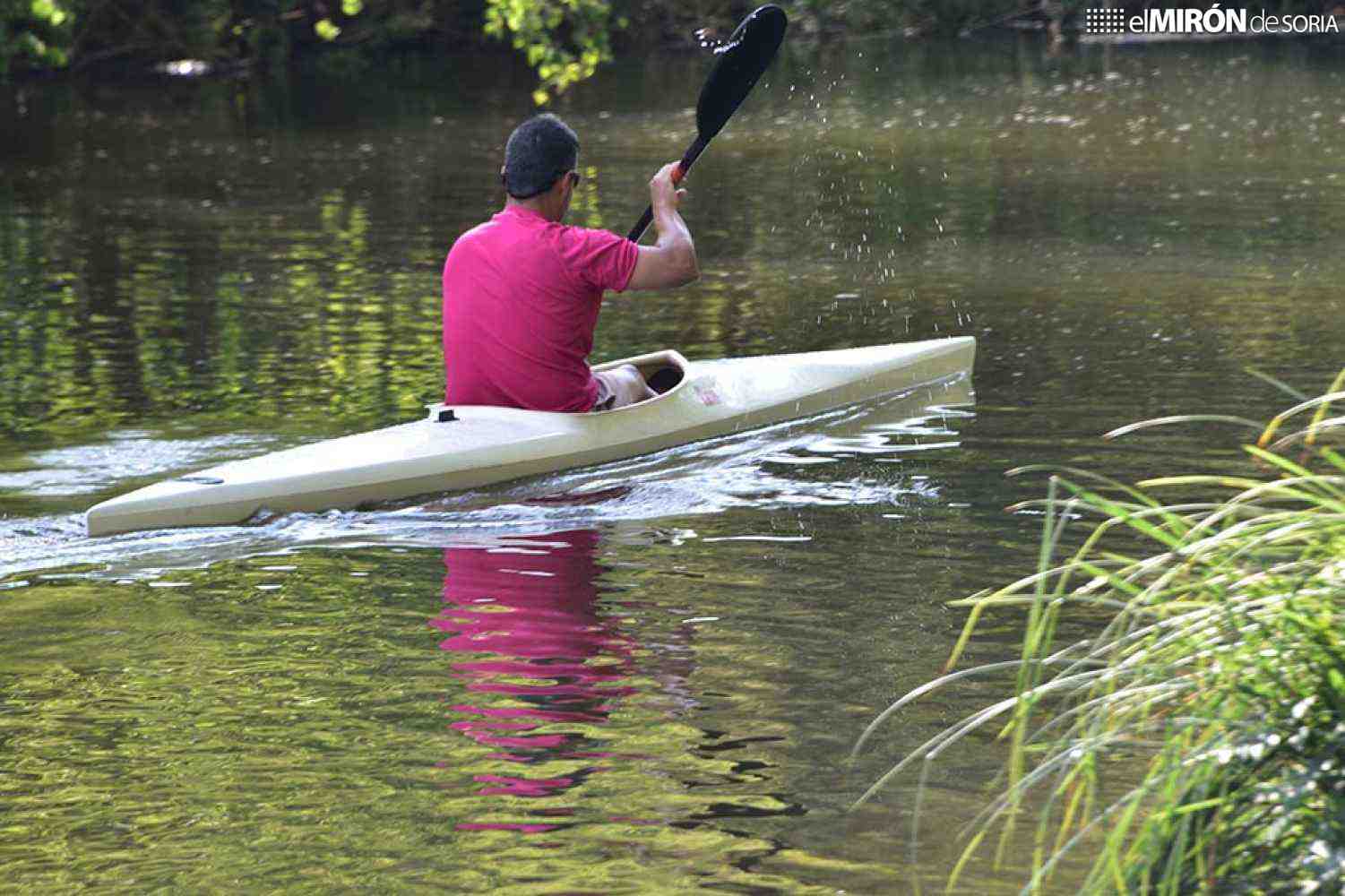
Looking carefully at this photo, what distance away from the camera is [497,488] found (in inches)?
307

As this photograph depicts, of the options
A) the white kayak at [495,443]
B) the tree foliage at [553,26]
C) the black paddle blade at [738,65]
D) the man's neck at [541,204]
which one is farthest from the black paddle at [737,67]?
the tree foliage at [553,26]

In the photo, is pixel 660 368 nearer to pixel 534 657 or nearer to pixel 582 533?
pixel 582 533

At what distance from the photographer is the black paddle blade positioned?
935 cm

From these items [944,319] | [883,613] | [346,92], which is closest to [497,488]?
[883,613]

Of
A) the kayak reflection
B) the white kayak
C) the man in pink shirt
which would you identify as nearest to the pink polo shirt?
the man in pink shirt

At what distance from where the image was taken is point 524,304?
25.9ft

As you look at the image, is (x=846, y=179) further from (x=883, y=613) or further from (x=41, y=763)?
(x=41, y=763)

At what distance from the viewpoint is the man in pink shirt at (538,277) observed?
782 centimetres

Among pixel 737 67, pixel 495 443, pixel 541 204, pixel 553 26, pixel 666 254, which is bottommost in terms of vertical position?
pixel 495 443

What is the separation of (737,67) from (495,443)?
2505mm

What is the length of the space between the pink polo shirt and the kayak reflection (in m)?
0.87

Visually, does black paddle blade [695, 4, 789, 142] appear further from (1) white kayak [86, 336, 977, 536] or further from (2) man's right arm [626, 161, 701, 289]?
(2) man's right arm [626, 161, 701, 289]

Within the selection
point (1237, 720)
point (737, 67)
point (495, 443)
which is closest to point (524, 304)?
point (495, 443)

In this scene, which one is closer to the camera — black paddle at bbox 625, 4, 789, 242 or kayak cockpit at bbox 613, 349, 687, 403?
kayak cockpit at bbox 613, 349, 687, 403
